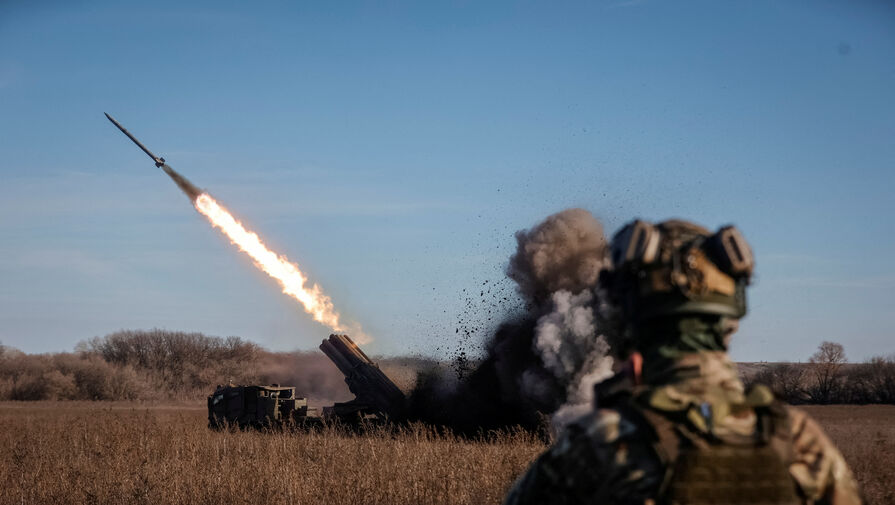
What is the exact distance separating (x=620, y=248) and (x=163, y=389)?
2574 inches

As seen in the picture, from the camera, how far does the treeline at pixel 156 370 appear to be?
5594 centimetres

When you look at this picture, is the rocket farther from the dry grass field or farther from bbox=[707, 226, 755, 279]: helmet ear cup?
bbox=[707, 226, 755, 279]: helmet ear cup

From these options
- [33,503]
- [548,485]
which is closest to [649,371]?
[548,485]

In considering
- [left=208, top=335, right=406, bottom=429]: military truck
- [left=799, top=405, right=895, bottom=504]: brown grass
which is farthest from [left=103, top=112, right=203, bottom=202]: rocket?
[left=799, top=405, right=895, bottom=504]: brown grass

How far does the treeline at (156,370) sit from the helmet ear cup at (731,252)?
48.9 meters

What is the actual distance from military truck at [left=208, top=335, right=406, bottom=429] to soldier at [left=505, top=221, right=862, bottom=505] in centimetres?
2316

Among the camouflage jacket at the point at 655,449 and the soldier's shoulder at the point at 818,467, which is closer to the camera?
the camouflage jacket at the point at 655,449

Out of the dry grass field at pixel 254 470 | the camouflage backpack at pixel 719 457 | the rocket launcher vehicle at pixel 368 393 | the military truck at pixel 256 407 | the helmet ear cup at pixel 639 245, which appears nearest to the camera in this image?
the camouflage backpack at pixel 719 457

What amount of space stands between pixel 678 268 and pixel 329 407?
82.5 feet

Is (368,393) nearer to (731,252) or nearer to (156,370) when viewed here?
(731,252)

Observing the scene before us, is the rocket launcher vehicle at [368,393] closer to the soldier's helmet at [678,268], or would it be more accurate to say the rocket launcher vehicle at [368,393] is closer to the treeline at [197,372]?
the treeline at [197,372]

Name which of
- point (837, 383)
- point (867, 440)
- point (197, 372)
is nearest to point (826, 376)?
point (837, 383)

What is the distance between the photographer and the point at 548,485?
3000 mm

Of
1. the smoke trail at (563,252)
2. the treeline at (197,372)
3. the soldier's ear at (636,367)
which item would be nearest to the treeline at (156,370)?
the treeline at (197,372)
